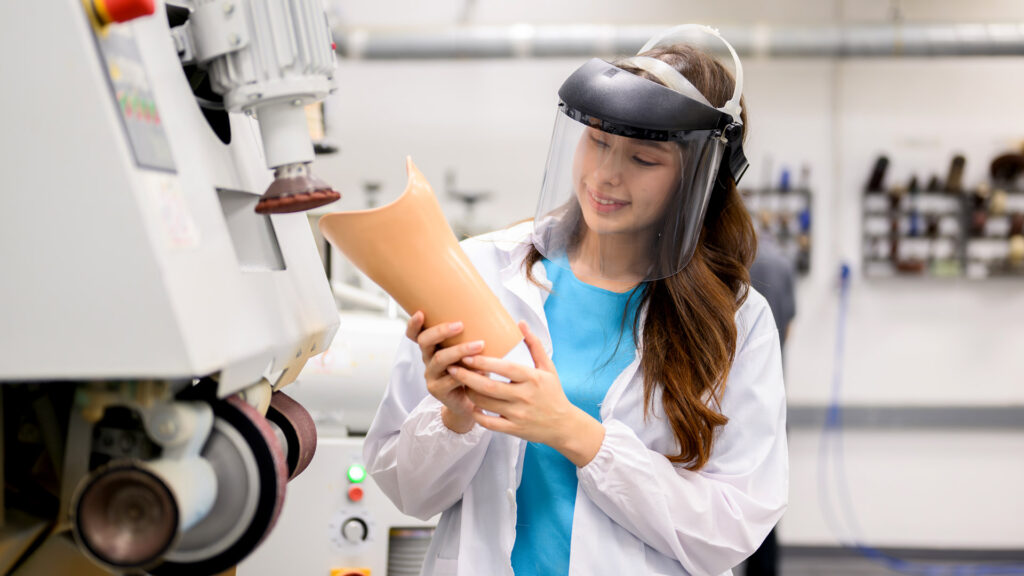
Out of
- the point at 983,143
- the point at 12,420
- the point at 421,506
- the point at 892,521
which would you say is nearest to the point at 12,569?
the point at 12,420

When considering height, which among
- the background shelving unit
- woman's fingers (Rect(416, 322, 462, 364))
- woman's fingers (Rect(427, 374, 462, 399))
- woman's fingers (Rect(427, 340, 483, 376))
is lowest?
the background shelving unit

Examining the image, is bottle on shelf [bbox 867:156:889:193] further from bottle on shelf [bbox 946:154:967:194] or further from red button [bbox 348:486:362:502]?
red button [bbox 348:486:362:502]

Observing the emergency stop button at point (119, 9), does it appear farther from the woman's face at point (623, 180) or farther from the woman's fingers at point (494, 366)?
the woman's face at point (623, 180)

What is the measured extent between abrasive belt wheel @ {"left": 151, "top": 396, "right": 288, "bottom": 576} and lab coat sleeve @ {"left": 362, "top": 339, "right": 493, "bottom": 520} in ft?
1.36

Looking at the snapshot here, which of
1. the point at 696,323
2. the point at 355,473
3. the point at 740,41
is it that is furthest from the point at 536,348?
the point at 740,41

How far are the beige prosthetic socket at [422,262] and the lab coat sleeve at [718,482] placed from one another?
282 millimetres

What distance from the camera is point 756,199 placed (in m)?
4.19

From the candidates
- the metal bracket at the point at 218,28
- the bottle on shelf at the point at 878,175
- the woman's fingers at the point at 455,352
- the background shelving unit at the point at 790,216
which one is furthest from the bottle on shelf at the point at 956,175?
the metal bracket at the point at 218,28

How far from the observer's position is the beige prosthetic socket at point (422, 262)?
2.57 ft

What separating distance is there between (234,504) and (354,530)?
2.75ft

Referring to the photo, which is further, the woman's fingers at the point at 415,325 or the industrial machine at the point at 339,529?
the industrial machine at the point at 339,529

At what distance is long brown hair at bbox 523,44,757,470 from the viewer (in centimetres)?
113

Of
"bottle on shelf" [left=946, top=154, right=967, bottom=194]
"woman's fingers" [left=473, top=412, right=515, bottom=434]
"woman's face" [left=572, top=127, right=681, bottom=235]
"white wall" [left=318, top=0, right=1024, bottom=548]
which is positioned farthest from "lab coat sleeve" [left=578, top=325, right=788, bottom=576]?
"bottle on shelf" [left=946, top=154, right=967, bottom=194]

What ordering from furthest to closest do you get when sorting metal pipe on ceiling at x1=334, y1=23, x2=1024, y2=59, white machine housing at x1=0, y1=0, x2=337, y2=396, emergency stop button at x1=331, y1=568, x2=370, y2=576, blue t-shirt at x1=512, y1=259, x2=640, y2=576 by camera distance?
metal pipe on ceiling at x1=334, y1=23, x2=1024, y2=59 < emergency stop button at x1=331, y1=568, x2=370, y2=576 < blue t-shirt at x1=512, y1=259, x2=640, y2=576 < white machine housing at x1=0, y1=0, x2=337, y2=396
